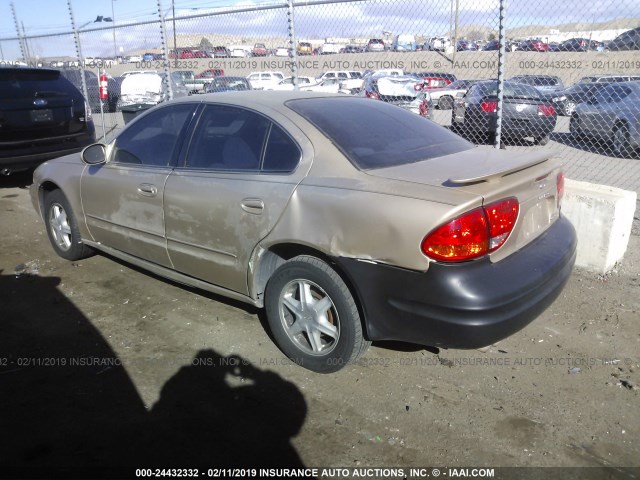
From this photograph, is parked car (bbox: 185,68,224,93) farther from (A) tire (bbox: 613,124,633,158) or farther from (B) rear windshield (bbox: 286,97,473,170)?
(B) rear windshield (bbox: 286,97,473,170)

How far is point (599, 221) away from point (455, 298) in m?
2.55

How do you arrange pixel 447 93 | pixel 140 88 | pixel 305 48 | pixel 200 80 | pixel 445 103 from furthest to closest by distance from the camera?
pixel 140 88
pixel 445 103
pixel 447 93
pixel 200 80
pixel 305 48

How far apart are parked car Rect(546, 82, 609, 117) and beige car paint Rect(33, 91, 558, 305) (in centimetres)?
800

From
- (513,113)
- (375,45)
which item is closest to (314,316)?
(375,45)

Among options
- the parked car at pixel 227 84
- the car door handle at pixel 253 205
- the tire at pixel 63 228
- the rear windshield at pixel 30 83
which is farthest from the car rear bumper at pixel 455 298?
the parked car at pixel 227 84

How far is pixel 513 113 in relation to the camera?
9102mm

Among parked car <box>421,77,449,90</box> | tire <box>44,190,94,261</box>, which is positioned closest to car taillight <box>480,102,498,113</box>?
parked car <box>421,77,449,90</box>

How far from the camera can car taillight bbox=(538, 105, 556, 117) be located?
9859 millimetres

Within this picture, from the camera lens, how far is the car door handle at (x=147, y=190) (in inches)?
151

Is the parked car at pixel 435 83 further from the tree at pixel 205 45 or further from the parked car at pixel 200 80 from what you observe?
the tree at pixel 205 45

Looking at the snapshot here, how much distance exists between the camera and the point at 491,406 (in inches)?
116

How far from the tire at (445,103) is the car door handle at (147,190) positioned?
41.6ft

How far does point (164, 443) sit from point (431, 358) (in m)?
1.71

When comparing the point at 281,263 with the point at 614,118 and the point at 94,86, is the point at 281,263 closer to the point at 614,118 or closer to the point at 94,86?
the point at 614,118
